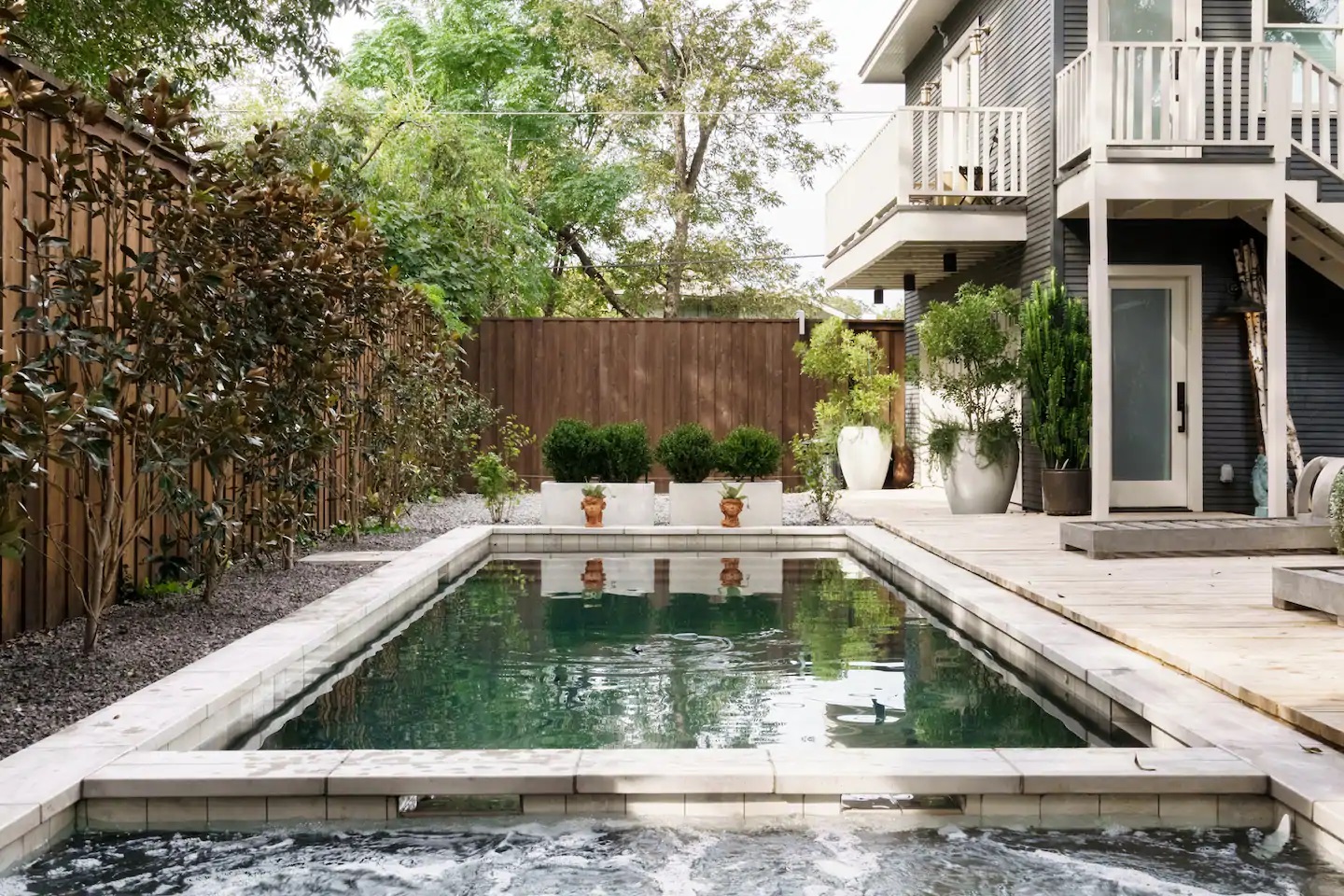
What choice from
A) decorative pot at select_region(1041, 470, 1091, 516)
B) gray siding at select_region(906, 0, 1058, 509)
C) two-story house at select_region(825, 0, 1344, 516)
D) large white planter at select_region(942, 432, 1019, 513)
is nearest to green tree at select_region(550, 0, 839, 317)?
gray siding at select_region(906, 0, 1058, 509)

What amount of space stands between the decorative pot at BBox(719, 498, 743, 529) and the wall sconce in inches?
227

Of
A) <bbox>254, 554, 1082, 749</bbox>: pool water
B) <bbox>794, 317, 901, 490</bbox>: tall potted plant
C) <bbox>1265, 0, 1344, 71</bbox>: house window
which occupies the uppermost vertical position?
<bbox>1265, 0, 1344, 71</bbox>: house window

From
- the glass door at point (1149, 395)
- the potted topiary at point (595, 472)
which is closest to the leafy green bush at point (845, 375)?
the glass door at point (1149, 395)

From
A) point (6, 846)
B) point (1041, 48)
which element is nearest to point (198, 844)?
point (6, 846)

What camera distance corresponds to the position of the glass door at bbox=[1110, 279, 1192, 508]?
10.6 meters

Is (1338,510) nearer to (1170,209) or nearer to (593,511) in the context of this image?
(1170,209)

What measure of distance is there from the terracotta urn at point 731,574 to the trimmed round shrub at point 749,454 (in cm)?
135

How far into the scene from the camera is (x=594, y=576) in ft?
26.2

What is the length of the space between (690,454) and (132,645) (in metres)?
5.90

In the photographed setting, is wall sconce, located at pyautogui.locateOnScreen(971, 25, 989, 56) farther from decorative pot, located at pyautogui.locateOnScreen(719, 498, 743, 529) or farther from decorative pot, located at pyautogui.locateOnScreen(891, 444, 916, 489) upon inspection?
→ decorative pot, located at pyautogui.locateOnScreen(719, 498, 743, 529)

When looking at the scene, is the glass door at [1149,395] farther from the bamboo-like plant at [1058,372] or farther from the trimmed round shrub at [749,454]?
the trimmed round shrub at [749,454]

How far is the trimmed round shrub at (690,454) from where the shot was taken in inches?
399

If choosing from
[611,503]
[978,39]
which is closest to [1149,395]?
[978,39]

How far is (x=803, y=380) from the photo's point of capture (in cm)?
1450
